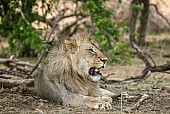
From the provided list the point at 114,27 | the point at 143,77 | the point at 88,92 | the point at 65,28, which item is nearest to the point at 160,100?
the point at 88,92

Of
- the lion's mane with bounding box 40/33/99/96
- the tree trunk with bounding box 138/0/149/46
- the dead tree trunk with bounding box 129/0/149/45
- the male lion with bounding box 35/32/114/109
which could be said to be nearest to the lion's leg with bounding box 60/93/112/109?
the male lion with bounding box 35/32/114/109

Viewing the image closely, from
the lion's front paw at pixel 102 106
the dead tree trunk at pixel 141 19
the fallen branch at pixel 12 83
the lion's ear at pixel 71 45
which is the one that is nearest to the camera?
the lion's front paw at pixel 102 106

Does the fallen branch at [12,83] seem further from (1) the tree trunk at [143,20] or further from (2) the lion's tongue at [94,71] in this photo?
(1) the tree trunk at [143,20]

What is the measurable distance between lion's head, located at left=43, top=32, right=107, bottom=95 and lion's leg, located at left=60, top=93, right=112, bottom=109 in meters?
0.11

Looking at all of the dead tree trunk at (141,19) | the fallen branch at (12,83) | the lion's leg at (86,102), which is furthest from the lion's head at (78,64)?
the dead tree trunk at (141,19)

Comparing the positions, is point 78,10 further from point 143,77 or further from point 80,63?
point 80,63

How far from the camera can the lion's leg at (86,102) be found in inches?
201

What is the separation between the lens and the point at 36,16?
10.2 meters

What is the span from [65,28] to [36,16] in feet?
4.54

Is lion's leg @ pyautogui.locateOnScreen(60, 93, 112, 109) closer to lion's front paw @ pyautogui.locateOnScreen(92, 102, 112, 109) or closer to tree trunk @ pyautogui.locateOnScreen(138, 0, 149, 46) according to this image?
lion's front paw @ pyautogui.locateOnScreen(92, 102, 112, 109)

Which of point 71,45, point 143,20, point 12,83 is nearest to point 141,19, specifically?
point 143,20

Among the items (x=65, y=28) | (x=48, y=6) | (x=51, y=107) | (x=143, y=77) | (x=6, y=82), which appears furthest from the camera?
(x=65, y=28)

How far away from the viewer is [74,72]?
17.6ft

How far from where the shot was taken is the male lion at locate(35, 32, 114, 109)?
532cm
